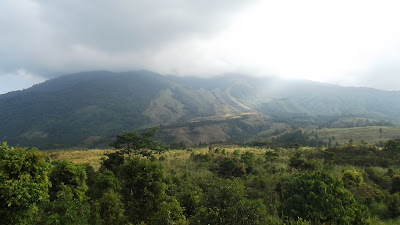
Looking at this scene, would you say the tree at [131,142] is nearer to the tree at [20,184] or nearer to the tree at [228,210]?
the tree at [20,184]

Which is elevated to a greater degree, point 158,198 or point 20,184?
point 20,184

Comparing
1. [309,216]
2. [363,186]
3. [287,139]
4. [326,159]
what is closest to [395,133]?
[287,139]

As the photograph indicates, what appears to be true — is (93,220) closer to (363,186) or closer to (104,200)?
(104,200)

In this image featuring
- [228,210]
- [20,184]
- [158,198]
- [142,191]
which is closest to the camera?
[20,184]

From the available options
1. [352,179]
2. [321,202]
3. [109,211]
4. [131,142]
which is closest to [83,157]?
[131,142]

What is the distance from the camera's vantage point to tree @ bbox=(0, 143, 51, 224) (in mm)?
6613

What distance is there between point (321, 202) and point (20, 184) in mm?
11024

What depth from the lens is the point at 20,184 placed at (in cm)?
682

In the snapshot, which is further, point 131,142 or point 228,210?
point 131,142

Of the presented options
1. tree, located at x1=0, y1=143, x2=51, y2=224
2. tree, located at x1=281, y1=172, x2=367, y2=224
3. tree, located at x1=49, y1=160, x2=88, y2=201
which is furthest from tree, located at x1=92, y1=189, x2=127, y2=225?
tree, located at x1=281, y1=172, x2=367, y2=224

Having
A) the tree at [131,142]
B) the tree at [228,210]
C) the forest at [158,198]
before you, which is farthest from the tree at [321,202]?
the tree at [131,142]

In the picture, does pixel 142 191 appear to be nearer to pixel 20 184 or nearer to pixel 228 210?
pixel 20 184

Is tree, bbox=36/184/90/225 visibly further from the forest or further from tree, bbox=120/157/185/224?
tree, bbox=120/157/185/224

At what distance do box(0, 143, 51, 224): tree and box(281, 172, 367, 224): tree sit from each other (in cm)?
872
